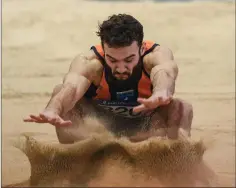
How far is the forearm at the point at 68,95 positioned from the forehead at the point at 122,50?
88 mm

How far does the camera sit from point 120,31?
0.92 m

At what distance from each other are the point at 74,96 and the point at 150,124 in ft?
0.52

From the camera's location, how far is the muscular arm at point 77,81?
0.96m

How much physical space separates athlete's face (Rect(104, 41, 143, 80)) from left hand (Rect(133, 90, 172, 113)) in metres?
0.08

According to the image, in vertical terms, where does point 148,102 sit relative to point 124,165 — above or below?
above

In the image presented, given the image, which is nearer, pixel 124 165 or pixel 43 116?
pixel 43 116

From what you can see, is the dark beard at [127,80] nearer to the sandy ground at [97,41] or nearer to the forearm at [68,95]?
the forearm at [68,95]

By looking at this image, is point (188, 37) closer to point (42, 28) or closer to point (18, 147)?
point (42, 28)

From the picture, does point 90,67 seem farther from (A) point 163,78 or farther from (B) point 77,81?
(A) point 163,78

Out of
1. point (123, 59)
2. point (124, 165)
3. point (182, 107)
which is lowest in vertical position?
point (124, 165)

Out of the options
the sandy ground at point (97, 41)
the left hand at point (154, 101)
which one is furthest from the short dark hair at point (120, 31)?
the sandy ground at point (97, 41)

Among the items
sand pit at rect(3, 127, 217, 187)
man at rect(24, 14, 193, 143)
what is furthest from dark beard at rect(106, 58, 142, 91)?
sand pit at rect(3, 127, 217, 187)

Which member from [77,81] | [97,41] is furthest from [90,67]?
[97,41]

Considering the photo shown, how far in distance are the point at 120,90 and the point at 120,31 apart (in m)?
0.12
